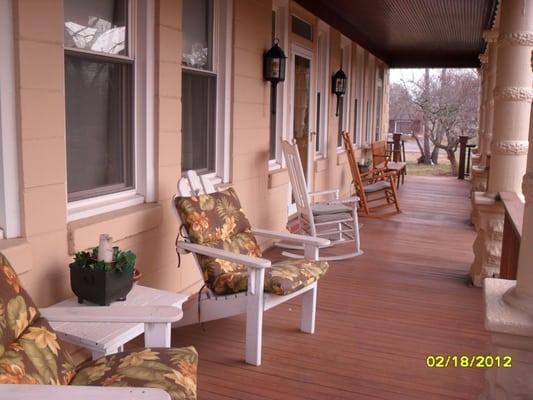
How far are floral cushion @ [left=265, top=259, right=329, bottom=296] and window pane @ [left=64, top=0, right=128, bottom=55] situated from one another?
1457mm

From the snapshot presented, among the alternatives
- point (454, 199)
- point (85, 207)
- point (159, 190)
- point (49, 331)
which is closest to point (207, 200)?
point (159, 190)

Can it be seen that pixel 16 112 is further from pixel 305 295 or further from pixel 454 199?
pixel 454 199

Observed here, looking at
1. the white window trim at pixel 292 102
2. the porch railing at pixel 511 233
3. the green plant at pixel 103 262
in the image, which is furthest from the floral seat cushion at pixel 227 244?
the white window trim at pixel 292 102

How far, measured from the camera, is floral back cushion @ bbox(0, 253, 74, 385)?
1.74 metres

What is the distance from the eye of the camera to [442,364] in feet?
9.89

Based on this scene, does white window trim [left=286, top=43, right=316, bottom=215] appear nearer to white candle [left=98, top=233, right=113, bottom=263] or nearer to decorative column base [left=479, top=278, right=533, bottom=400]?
white candle [left=98, top=233, right=113, bottom=263]

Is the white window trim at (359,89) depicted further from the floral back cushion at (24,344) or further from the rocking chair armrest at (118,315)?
the floral back cushion at (24,344)

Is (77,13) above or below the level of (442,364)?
above

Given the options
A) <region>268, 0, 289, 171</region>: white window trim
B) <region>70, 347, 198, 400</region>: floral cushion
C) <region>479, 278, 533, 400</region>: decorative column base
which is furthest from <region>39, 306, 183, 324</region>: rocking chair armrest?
<region>268, 0, 289, 171</region>: white window trim

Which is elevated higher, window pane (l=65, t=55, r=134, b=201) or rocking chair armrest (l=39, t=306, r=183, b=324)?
window pane (l=65, t=55, r=134, b=201)

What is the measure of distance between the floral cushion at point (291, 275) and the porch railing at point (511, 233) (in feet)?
3.49

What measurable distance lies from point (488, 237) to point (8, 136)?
131 inches

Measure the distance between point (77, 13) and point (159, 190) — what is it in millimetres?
1106

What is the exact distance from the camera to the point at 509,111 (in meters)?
4.07
